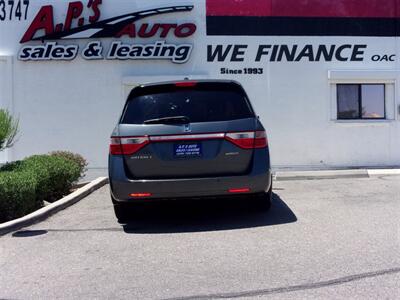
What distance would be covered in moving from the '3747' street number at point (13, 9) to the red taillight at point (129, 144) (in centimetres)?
735

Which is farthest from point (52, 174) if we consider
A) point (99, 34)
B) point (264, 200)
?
point (99, 34)

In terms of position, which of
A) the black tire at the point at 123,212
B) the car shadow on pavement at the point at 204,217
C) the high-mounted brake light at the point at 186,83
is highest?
the high-mounted brake light at the point at 186,83

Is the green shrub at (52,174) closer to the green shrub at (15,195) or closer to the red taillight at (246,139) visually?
the green shrub at (15,195)

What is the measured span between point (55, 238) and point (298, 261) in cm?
312

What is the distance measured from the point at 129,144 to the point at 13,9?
7636mm

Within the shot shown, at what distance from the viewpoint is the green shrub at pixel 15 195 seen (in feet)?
24.7

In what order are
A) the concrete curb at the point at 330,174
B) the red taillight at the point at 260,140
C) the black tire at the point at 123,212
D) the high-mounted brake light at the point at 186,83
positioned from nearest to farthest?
the red taillight at the point at 260,140 < the high-mounted brake light at the point at 186,83 < the black tire at the point at 123,212 < the concrete curb at the point at 330,174

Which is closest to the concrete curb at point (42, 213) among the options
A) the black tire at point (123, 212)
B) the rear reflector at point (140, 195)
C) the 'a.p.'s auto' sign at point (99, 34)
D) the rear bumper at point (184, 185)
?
the black tire at point (123, 212)

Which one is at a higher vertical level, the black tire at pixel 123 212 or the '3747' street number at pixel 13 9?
the '3747' street number at pixel 13 9

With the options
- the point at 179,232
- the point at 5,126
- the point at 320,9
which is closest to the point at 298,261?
the point at 179,232

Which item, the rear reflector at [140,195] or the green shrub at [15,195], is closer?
the rear reflector at [140,195]

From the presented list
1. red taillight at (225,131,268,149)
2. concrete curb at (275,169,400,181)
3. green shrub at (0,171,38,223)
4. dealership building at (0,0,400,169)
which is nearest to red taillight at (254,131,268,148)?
red taillight at (225,131,268,149)

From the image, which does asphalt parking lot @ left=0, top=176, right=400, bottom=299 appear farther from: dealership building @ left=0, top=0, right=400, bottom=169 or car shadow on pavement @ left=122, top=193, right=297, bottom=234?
dealership building @ left=0, top=0, right=400, bottom=169

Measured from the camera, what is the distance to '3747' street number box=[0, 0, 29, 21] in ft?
41.5
